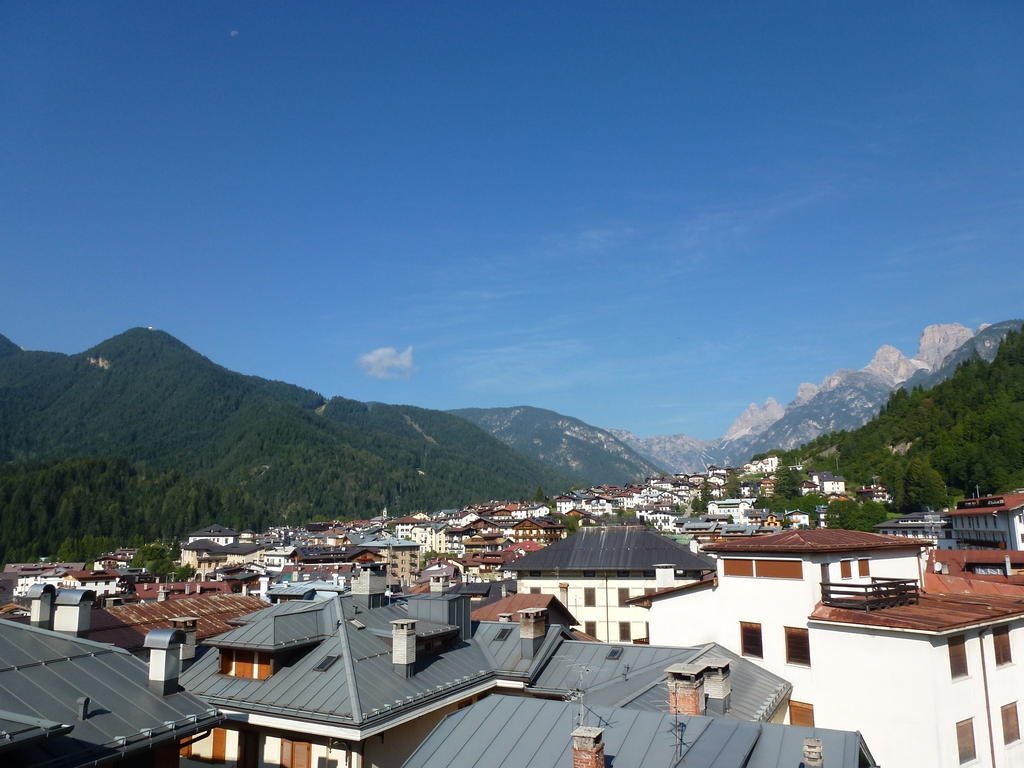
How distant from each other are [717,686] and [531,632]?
24.0 ft

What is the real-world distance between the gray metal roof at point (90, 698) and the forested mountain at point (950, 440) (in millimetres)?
131105

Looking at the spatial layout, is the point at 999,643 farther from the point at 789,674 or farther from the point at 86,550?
the point at 86,550

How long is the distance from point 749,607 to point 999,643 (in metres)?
6.94

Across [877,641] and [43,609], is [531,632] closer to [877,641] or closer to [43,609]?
[877,641]

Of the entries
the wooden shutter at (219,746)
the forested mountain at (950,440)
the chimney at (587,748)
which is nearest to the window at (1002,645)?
the chimney at (587,748)

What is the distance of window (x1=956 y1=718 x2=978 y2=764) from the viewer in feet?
60.1

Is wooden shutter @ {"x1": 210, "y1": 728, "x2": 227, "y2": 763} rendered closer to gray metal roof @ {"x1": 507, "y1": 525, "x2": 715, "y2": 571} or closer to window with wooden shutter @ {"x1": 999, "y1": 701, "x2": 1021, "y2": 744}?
window with wooden shutter @ {"x1": 999, "y1": 701, "x2": 1021, "y2": 744}

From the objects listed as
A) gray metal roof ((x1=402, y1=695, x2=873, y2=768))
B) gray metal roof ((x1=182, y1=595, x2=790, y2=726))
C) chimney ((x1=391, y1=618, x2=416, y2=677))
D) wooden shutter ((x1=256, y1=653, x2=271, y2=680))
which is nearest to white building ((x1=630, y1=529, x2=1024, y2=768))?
gray metal roof ((x1=182, y1=595, x2=790, y2=726))

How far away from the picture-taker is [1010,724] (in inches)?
795

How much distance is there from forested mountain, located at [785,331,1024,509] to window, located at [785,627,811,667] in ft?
373

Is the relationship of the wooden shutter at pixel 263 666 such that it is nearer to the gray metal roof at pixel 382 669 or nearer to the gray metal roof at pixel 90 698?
the gray metal roof at pixel 382 669

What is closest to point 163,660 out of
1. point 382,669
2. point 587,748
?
point 587,748

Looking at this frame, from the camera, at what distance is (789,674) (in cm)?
2166

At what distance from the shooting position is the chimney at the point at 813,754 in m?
10.7
